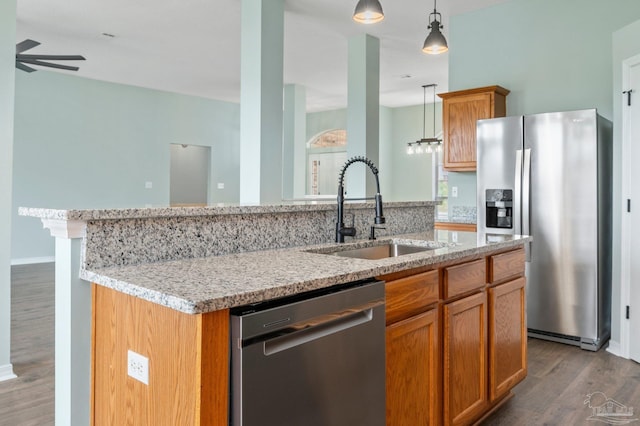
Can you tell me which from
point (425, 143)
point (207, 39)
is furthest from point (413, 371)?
point (425, 143)

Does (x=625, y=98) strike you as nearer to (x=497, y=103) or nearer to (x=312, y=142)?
(x=497, y=103)

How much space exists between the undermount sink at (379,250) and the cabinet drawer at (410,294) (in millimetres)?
500

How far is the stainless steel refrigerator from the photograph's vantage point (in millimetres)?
3350

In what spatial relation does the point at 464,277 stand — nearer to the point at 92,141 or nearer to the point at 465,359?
the point at 465,359

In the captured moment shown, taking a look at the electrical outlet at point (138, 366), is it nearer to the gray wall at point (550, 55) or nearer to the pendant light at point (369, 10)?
the pendant light at point (369, 10)

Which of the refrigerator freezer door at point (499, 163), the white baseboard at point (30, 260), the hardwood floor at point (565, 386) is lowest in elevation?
the hardwood floor at point (565, 386)

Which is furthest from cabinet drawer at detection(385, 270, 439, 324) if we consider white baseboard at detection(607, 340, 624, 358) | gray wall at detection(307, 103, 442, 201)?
gray wall at detection(307, 103, 442, 201)

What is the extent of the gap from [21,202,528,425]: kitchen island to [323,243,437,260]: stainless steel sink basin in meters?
0.06

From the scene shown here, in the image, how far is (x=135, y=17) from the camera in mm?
4855

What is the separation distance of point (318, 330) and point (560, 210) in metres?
2.85

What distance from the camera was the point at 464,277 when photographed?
6.56ft

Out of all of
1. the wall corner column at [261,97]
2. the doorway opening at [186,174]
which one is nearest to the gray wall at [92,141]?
the doorway opening at [186,174]

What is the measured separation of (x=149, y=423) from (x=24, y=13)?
17.0 feet

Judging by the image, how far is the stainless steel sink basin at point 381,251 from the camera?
225 centimetres
